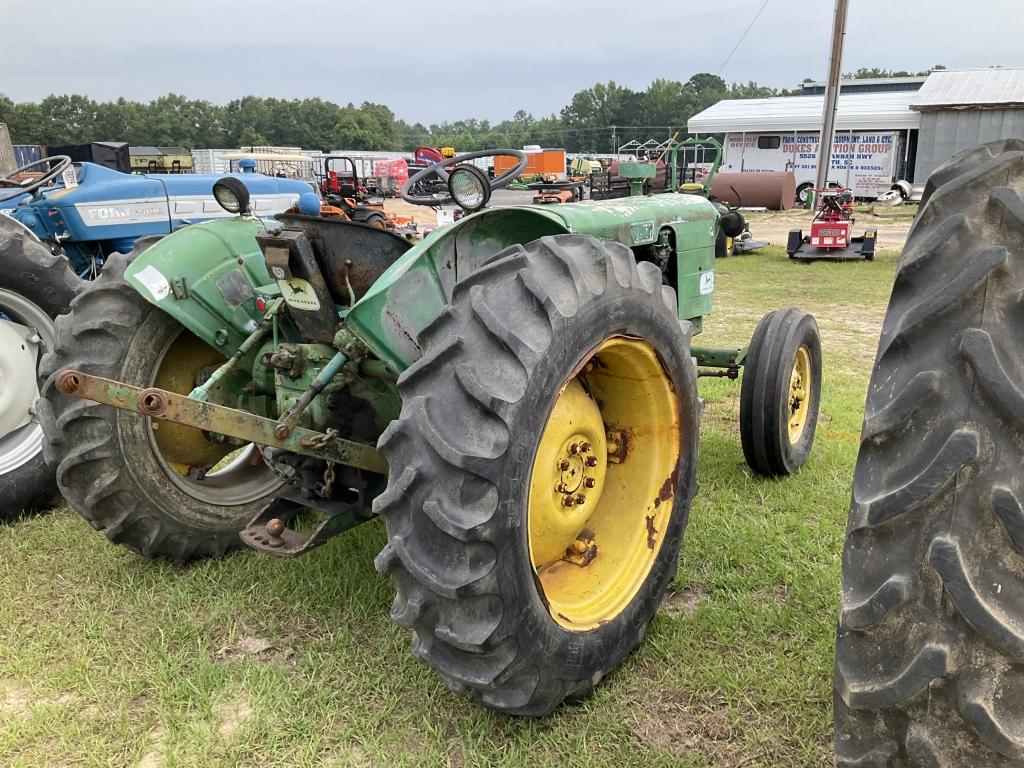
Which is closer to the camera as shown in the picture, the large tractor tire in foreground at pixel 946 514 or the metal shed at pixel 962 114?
the large tractor tire in foreground at pixel 946 514

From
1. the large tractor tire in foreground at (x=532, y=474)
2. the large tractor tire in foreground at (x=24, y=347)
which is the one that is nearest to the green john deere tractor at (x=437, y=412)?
the large tractor tire in foreground at (x=532, y=474)

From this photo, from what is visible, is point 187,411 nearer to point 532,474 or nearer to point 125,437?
point 125,437

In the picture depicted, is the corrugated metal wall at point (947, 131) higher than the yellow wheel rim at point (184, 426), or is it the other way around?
the corrugated metal wall at point (947, 131)

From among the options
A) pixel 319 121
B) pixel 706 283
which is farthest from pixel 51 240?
pixel 319 121

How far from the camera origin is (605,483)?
2.98 metres

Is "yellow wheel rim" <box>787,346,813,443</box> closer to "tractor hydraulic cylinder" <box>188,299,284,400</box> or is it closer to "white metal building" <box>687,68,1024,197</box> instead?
"tractor hydraulic cylinder" <box>188,299,284,400</box>

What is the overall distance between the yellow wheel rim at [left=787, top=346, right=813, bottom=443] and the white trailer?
89.2ft

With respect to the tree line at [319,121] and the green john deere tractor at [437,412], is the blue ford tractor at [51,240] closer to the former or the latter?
the green john deere tractor at [437,412]

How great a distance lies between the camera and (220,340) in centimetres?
329

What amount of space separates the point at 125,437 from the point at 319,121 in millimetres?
101350

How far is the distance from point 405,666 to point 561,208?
74.8 inches

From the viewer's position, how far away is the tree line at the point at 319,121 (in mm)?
82000

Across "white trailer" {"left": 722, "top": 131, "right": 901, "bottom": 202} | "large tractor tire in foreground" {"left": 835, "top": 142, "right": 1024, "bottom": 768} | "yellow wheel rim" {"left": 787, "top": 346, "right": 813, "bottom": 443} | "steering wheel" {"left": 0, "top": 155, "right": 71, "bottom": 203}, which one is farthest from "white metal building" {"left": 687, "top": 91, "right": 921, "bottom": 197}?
"large tractor tire in foreground" {"left": 835, "top": 142, "right": 1024, "bottom": 768}

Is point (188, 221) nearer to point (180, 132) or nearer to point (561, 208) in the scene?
point (561, 208)
